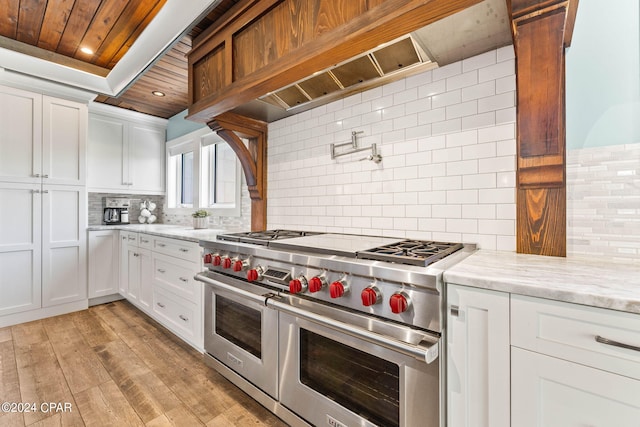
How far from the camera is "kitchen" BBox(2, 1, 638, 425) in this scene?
1.08 metres

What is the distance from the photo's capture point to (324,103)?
208 cm

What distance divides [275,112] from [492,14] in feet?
4.95

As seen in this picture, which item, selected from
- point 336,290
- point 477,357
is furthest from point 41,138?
point 477,357

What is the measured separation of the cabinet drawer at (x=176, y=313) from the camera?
224 cm

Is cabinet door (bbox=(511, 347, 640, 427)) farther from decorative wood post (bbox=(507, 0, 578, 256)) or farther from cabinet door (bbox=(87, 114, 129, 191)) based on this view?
cabinet door (bbox=(87, 114, 129, 191))

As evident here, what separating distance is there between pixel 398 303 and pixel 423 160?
94 centimetres

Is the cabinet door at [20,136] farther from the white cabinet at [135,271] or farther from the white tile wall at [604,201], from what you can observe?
the white tile wall at [604,201]

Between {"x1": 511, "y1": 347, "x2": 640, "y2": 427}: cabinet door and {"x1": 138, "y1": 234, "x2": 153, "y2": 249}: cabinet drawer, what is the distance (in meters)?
2.93

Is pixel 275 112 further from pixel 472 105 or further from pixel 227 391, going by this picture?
pixel 227 391

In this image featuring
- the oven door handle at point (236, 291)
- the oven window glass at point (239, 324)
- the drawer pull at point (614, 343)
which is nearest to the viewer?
the drawer pull at point (614, 343)

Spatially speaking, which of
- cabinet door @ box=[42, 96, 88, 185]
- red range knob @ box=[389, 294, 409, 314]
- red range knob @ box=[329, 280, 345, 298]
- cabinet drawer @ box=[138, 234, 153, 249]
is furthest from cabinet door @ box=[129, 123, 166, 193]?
red range knob @ box=[389, 294, 409, 314]

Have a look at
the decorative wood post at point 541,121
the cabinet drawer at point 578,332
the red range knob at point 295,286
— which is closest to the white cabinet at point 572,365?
the cabinet drawer at point 578,332

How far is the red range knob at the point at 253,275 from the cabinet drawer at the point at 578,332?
45.2 inches

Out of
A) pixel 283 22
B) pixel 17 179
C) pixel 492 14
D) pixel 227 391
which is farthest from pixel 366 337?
pixel 17 179
